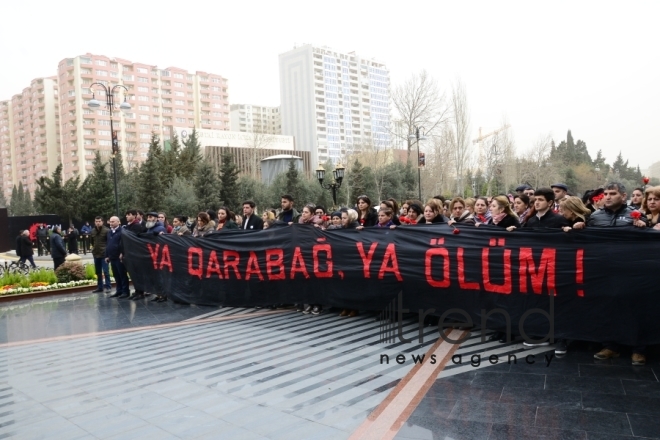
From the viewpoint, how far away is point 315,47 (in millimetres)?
118688

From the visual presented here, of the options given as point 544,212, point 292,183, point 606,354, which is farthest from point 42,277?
point 292,183

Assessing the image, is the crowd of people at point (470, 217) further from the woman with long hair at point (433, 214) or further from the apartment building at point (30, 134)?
the apartment building at point (30, 134)

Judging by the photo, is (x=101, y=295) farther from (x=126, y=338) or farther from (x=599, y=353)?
(x=599, y=353)

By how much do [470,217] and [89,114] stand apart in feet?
347

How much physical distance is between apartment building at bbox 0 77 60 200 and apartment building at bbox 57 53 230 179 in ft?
27.9

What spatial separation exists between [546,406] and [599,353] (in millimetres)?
1619

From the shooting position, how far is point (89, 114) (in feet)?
327

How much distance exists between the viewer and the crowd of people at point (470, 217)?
19.5 ft

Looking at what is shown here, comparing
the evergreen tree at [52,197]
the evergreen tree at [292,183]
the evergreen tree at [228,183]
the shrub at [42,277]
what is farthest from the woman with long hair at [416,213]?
the evergreen tree at [292,183]

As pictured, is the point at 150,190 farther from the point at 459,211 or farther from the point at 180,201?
the point at 459,211

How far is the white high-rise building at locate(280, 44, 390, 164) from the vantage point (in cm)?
11962

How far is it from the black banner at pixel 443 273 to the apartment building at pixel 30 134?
11264cm

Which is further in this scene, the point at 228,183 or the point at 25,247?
the point at 228,183

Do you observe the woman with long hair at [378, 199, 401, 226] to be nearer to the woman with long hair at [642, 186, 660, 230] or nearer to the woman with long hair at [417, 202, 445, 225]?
the woman with long hair at [417, 202, 445, 225]
